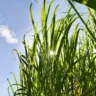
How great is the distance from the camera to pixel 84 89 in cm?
115

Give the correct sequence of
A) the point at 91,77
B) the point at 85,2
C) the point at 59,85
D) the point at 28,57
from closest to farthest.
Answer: the point at 85,2
the point at 59,85
the point at 91,77
the point at 28,57

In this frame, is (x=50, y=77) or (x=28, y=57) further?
(x=28, y=57)

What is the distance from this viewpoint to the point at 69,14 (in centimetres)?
121

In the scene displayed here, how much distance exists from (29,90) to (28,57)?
0.73ft

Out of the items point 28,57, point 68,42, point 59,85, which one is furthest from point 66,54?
point 28,57

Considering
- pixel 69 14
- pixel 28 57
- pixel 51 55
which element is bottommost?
pixel 51 55

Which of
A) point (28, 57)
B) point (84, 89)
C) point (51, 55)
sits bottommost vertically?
point (84, 89)

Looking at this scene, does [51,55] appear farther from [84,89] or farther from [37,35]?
[84,89]

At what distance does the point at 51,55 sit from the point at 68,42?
145mm

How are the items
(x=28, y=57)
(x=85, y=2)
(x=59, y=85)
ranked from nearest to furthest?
(x=85, y=2) < (x=59, y=85) < (x=28, y=57)

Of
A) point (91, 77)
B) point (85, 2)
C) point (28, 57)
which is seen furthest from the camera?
point (28, 57)

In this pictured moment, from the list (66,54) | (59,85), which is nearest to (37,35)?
(66,54)

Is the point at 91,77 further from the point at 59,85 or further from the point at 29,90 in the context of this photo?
the point at 29,90

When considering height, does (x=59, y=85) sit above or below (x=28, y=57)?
below
